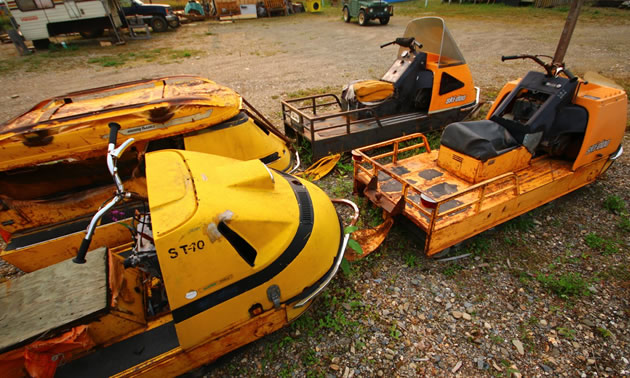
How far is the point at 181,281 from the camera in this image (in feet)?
7.45

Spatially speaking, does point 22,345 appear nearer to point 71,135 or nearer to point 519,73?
point 71,135

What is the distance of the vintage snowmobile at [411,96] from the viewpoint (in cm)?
621

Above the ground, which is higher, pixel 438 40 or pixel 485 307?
pixel 438 40

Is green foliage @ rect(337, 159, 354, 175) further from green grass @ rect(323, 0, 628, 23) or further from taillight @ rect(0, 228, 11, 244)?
green grass @ rect(323, 0, 628, 23)

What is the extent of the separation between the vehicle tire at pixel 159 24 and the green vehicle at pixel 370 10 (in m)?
13.0

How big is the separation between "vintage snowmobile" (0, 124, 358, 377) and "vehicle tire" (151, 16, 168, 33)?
22346 millimetres

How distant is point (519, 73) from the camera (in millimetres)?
10828

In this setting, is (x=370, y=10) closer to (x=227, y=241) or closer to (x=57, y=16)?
(x=57, y=16)

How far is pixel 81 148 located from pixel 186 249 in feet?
7.59

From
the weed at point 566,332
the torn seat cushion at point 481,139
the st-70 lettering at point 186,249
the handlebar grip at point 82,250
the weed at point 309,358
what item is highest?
the handlebar grip at point 82,250

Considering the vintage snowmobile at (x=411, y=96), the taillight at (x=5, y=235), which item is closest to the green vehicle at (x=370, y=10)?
the vintage snowmobile at (x=411, y=96)

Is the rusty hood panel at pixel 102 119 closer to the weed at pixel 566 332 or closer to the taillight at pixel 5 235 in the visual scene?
the taillight at pixel 5 235

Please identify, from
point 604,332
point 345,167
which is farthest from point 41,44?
point 604,332

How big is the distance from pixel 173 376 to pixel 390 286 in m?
2.46
